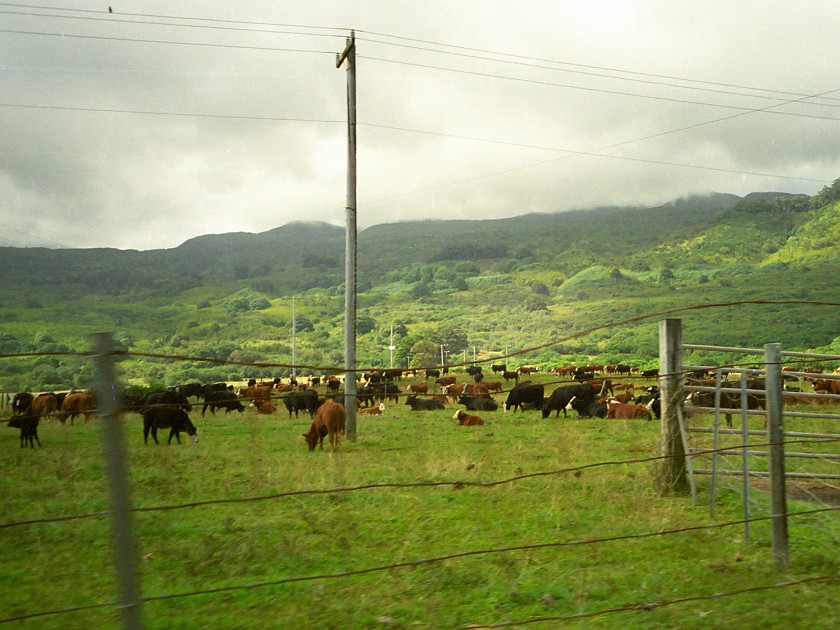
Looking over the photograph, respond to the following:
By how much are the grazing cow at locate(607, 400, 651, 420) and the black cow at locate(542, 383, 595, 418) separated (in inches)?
62.4

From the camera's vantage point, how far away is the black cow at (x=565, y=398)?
21109 mm

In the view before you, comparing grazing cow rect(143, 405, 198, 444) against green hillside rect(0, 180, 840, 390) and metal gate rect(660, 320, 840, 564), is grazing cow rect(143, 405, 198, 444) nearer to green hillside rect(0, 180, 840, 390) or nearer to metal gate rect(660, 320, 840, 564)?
metal gate rect(660, 320, 840, 564)

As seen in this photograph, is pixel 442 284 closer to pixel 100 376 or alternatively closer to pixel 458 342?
pixel 458 342

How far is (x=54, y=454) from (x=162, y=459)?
9.52 ft

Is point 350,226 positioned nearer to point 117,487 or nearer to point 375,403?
point 375,403

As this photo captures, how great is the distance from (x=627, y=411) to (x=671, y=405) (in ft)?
37.2

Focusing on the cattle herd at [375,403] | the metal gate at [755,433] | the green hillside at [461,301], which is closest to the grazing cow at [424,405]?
the cattle herd at [375,403]

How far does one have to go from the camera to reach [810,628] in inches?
165

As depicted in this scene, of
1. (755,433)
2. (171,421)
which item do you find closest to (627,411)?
(171,421)

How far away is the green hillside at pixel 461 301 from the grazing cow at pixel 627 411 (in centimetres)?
3846

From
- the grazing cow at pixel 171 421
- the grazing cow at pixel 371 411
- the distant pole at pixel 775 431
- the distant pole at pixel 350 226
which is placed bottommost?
the grazing cow at pixel 371 411

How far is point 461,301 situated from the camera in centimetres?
14025

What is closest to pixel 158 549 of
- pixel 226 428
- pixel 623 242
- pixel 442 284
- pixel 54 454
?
pixel 54 454

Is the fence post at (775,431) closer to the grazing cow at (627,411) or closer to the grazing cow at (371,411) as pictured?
the grazing cow at (627,411)
